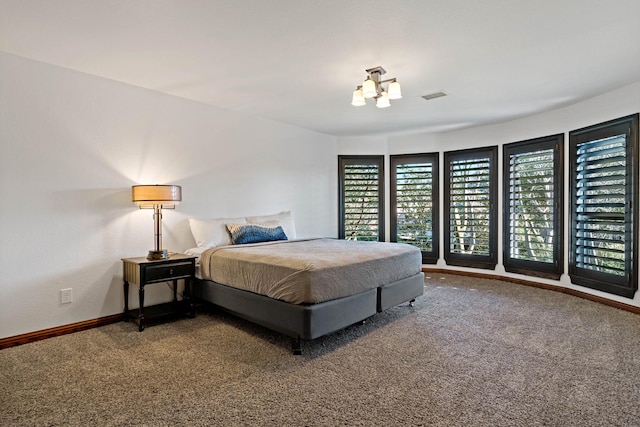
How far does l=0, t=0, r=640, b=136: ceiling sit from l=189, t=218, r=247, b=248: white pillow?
139 centimetres

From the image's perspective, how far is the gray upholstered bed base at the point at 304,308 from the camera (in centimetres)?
255

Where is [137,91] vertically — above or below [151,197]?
above

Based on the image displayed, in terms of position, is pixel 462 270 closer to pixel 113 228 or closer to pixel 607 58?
pixel 607 58

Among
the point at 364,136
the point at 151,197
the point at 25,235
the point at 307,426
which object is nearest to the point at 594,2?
the point at 307,426

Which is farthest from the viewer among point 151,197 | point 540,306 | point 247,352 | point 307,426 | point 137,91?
point 540,306

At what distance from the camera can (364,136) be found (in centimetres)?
601

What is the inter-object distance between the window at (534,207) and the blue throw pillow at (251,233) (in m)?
3.31

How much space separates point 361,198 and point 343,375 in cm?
402

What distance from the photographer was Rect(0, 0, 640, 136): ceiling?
218 cm

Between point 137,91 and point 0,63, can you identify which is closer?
point 0,63

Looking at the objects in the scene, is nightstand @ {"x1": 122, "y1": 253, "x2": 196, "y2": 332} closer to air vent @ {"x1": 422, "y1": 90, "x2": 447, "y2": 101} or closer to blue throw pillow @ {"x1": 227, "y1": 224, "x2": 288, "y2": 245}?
blue throw pillow @ {"x1": 227, "y1": 224, "x2": 288, "y2": 245}

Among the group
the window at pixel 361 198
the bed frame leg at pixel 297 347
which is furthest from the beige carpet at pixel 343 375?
the window at pixel 361 198

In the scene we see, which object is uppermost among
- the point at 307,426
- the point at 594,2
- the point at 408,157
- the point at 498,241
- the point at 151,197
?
the point at 594,2

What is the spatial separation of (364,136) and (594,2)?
4.00m
